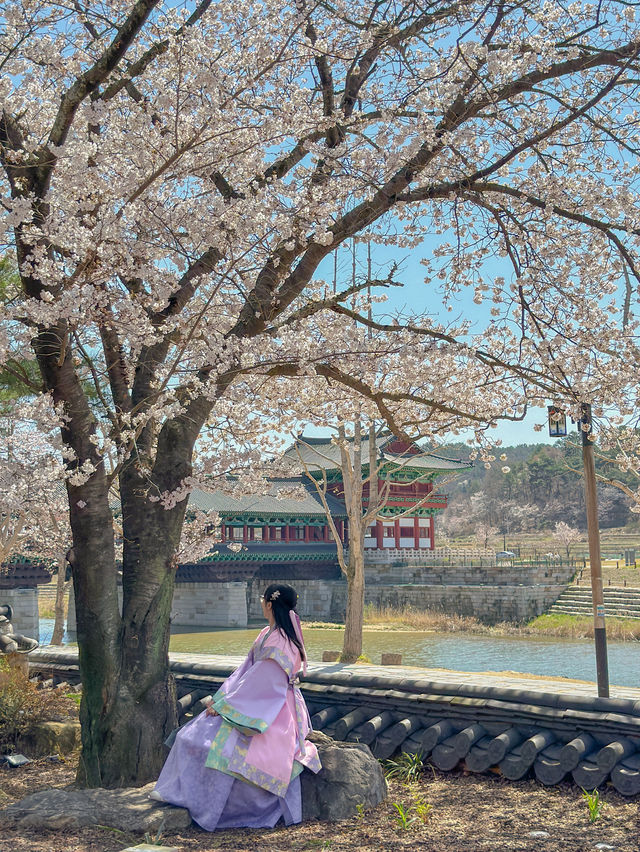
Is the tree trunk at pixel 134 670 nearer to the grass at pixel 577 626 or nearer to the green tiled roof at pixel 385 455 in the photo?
the grass at pixel 577 626

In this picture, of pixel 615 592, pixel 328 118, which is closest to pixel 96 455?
pixel 328 118

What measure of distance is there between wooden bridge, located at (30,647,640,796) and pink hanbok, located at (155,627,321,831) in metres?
1.02

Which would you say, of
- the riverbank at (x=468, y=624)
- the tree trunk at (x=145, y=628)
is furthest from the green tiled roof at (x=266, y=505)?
the tree trunk at (x=145, y=628)

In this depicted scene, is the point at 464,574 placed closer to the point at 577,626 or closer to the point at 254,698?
the point at 577,626

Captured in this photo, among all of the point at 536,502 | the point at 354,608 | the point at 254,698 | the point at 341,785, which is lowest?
the point at 354,608

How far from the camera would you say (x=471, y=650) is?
2262 centimetres

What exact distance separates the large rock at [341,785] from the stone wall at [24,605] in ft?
87.1

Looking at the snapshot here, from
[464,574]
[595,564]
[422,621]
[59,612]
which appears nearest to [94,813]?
[595,564]

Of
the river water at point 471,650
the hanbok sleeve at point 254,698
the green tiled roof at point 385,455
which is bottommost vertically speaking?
the river water at point 471,650

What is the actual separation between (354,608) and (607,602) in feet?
53.0

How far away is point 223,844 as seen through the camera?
3.65m

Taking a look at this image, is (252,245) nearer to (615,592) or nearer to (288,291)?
(288,291)

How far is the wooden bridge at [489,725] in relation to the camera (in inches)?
164

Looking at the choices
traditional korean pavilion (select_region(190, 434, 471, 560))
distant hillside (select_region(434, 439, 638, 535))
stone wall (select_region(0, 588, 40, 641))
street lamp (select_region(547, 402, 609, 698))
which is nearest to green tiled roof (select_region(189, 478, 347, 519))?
traditional korean pavilion (select_region(190, 434, 471, 560))
